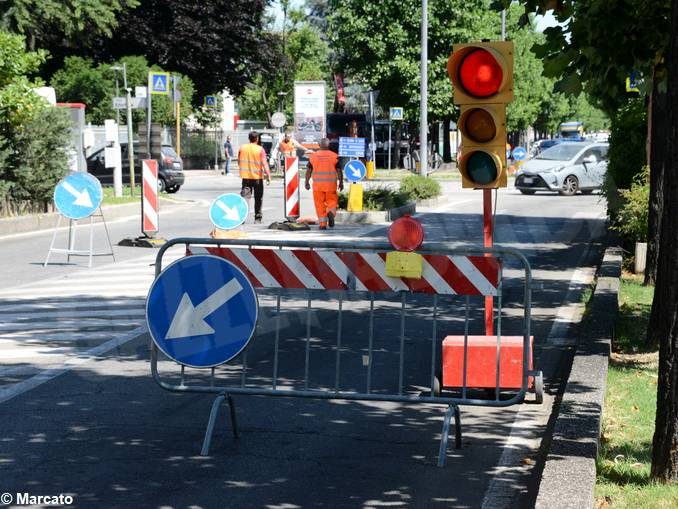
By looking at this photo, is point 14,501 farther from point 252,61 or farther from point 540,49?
point 252,61

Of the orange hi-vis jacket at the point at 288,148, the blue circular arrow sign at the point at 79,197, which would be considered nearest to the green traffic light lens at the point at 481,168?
the blue circular arrow sign at the point at 79,197

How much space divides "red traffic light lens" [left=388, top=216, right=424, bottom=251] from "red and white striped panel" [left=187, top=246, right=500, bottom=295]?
0.36ft

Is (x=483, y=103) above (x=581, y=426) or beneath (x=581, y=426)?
above

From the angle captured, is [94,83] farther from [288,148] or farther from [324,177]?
[324,177]

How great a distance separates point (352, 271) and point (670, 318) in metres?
2.34

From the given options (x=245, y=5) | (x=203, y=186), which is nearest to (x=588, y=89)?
(x=203, y=186)

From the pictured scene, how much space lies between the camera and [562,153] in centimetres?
4006

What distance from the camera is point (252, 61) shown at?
194ft

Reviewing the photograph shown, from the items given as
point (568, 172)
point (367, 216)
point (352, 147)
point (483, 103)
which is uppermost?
point (483, 103)

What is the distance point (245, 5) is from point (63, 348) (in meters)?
47.5

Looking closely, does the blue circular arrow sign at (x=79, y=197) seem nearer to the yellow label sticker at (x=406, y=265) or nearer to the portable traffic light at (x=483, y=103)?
the portable traffic light at (x=483, y=103)

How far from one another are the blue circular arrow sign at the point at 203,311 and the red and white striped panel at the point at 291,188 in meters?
16.5

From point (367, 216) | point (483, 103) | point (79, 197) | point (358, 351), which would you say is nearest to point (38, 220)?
point (367, 216)

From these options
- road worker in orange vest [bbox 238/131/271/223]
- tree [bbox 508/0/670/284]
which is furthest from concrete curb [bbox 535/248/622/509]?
road worker in orange vest [bbox 238/131/271/223]
